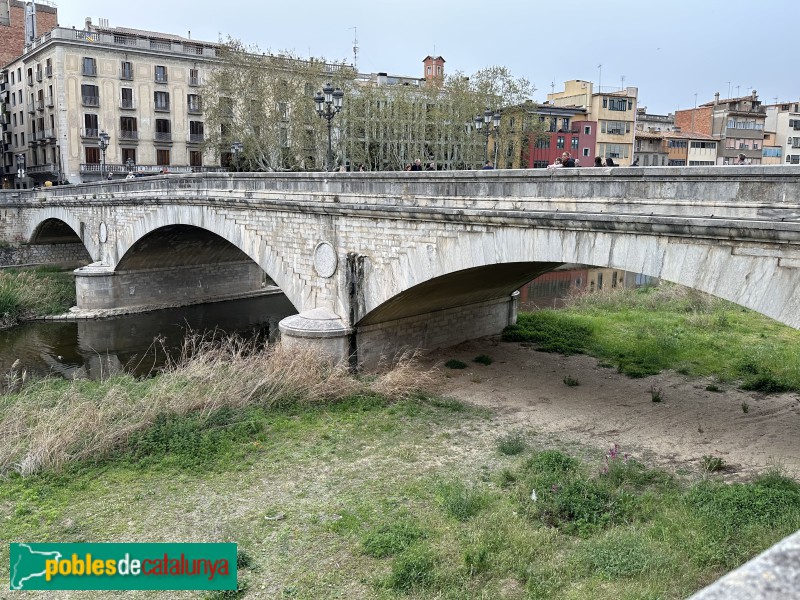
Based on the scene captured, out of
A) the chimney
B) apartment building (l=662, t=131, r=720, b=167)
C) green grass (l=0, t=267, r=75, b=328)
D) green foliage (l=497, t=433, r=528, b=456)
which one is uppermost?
the chimney

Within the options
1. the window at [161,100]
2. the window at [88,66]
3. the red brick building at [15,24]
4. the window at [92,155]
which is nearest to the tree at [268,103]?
the window at [161,100]

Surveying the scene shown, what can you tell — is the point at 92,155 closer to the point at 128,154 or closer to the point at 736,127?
the point at 128,154

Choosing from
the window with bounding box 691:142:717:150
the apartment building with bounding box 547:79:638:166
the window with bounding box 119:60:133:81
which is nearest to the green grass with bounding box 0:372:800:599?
the window with bounding box 119:60:133:81

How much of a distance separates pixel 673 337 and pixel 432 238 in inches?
351

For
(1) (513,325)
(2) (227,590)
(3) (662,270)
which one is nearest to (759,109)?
(1) (513,325)

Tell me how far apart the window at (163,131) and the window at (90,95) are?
4.05 m

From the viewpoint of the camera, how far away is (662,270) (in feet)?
33.8

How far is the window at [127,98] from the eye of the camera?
46775mm

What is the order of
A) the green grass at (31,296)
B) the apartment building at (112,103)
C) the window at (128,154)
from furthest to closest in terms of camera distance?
the window at (128,154)
the apartment building at (112,103)
the green grass at (31,296)

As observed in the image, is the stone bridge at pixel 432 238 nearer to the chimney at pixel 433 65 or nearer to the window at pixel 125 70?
the window at pixel 125 70

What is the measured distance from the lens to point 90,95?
45.6 meters

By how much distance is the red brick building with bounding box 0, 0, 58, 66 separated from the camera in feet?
192

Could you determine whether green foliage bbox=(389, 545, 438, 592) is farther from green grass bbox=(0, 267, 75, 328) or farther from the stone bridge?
green grass bbox=(0, 267, 75, 328)

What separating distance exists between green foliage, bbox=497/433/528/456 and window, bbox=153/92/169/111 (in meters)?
43.0
